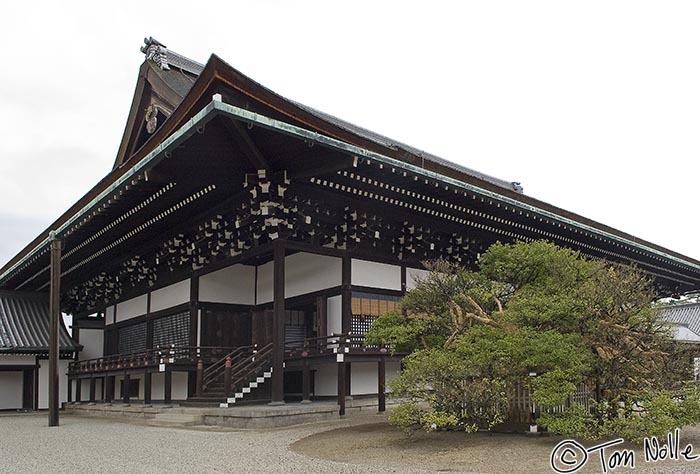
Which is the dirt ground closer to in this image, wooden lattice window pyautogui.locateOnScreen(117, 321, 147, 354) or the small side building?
wooden lattice window pyautogui.locateOnScreen(117, 321, 147, 354)

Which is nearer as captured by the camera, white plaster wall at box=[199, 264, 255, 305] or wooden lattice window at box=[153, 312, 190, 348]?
white plaster wall at box=[199, 264, 255, 305]

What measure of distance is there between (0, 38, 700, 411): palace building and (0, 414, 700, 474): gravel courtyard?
284cm

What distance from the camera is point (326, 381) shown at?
16312mm

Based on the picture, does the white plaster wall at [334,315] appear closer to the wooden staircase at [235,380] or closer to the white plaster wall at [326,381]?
the white plaster wall at [326,381]

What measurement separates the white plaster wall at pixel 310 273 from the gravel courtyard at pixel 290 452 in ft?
13.6

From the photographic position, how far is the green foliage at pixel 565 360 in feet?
29.0

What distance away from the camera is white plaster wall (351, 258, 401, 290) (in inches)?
623

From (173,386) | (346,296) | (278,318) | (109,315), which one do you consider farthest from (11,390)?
(346,296)

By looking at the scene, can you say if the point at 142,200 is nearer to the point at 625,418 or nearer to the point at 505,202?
the point at 505,202

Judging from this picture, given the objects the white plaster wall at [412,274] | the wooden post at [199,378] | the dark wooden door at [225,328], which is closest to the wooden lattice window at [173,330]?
the dark wooden door at [225,328]

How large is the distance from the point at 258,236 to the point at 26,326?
493 inches

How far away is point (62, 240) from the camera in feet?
56.2

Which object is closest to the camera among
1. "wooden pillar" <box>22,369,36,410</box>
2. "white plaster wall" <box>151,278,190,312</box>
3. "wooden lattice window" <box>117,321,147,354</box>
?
"white plaster wall" <box>151,278,190,312</box>

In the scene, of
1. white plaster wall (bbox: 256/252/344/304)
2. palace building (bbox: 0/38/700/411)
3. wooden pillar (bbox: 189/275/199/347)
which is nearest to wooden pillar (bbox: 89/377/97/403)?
palace building (bbox: 0/38/700/411)
